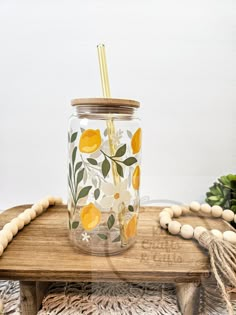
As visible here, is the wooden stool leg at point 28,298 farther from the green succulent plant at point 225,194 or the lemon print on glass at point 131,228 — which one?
the green succulent plant at point 225,194

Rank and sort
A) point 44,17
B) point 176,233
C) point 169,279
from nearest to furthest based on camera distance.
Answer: point 169,279 < point 176,233 < point 44,17

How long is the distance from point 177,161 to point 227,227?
0.33 m

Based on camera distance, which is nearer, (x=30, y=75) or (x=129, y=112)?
(x=129, y=112)

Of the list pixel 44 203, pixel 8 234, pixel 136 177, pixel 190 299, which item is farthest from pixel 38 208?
pixel 190 299

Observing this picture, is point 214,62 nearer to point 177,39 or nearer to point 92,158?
point 177,39

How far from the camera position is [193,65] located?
0.83 meters

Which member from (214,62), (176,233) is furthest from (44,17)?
(176,233)

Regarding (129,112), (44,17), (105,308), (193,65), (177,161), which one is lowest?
(105,308)

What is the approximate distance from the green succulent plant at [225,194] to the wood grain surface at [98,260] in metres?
0.23

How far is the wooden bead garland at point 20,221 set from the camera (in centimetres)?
48

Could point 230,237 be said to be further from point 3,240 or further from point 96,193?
point 3,240

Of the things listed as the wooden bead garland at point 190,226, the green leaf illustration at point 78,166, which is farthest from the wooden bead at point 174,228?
the green leaf illustration at point 78,166

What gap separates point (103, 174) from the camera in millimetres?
487

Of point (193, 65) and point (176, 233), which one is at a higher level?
point (193, 65)
